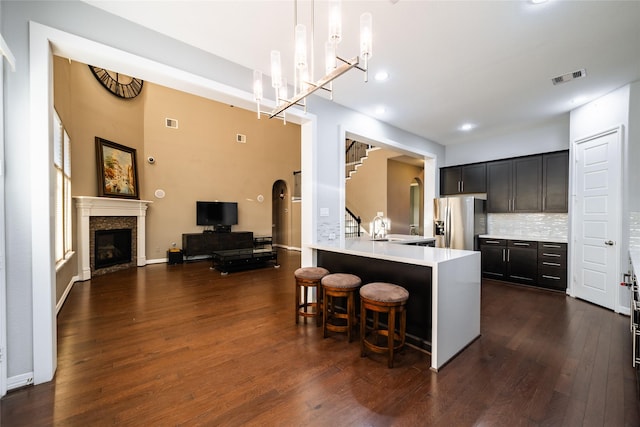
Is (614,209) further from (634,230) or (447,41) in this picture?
(447,41)

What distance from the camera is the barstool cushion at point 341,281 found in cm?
255

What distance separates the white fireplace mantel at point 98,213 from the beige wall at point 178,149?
238mm

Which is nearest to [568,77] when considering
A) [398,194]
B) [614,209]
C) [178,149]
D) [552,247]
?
[614,209]

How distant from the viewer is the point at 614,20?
7.32 ft

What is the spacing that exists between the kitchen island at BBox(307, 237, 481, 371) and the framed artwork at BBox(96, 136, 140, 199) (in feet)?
17.9

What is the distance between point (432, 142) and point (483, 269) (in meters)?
2.93

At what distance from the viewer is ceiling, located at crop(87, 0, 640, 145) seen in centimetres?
215

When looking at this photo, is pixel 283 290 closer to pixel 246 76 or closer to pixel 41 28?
pixel 246 76

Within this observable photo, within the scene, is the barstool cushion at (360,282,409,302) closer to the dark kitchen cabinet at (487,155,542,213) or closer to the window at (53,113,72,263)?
the dark kitchen cabinet at (487,155,542,213)

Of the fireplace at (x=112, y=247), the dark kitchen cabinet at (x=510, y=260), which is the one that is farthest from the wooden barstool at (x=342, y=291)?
the fireplace at (x=112, y=247)

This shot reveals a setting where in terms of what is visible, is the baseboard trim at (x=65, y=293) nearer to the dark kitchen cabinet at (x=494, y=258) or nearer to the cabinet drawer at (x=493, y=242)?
the dark kitchen cabinet at (x=494, y=258)

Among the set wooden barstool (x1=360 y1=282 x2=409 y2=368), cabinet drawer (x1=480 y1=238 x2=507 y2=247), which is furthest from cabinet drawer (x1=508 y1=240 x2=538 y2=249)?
wooden barstool (x1=360 y1=282 x2=409 y2=368)

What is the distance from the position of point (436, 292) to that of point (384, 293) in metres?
0.42

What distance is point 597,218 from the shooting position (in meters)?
3.71
